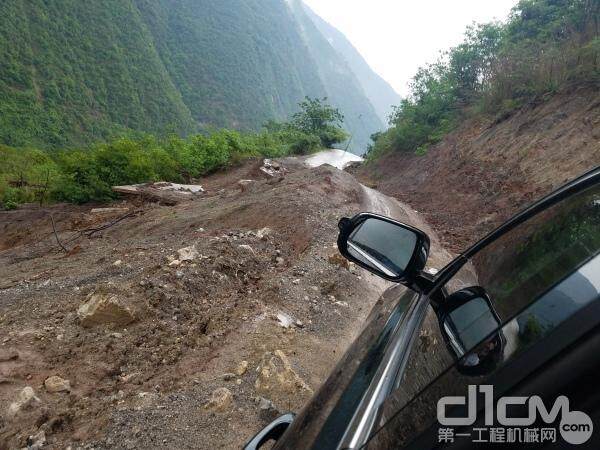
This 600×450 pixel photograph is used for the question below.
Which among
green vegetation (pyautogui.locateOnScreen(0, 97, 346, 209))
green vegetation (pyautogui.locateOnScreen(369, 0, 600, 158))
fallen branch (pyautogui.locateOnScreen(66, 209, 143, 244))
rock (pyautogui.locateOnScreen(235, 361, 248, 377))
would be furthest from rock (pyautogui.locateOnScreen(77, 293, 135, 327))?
green vegetation (pyautogui.locateOnScreen(369, 0, 600, 158))

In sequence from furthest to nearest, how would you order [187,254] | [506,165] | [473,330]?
[506,165] < [187,254] < [473,330]

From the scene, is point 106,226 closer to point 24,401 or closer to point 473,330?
point 24,401

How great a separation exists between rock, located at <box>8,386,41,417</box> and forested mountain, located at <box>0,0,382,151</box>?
29.7m

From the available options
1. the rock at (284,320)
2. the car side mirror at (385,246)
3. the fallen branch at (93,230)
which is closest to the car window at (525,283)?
the car side mirror at (385,246)

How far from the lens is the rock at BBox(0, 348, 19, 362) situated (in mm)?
3268

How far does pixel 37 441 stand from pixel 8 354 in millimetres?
1157

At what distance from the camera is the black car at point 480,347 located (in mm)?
556

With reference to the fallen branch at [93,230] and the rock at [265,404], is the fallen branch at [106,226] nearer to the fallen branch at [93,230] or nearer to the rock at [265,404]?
the fallen branch at [93,230]

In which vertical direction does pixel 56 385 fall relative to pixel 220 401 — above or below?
below

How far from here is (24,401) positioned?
2805mm

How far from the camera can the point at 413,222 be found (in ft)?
31.6

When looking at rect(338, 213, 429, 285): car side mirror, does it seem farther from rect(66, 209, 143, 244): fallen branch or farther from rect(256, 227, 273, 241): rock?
rect(66, 209, 143, 244): fallen branch

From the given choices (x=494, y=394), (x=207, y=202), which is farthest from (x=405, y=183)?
(x=494, y=394)

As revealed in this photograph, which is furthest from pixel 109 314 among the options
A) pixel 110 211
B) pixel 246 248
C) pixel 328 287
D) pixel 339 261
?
pixel 110 211
